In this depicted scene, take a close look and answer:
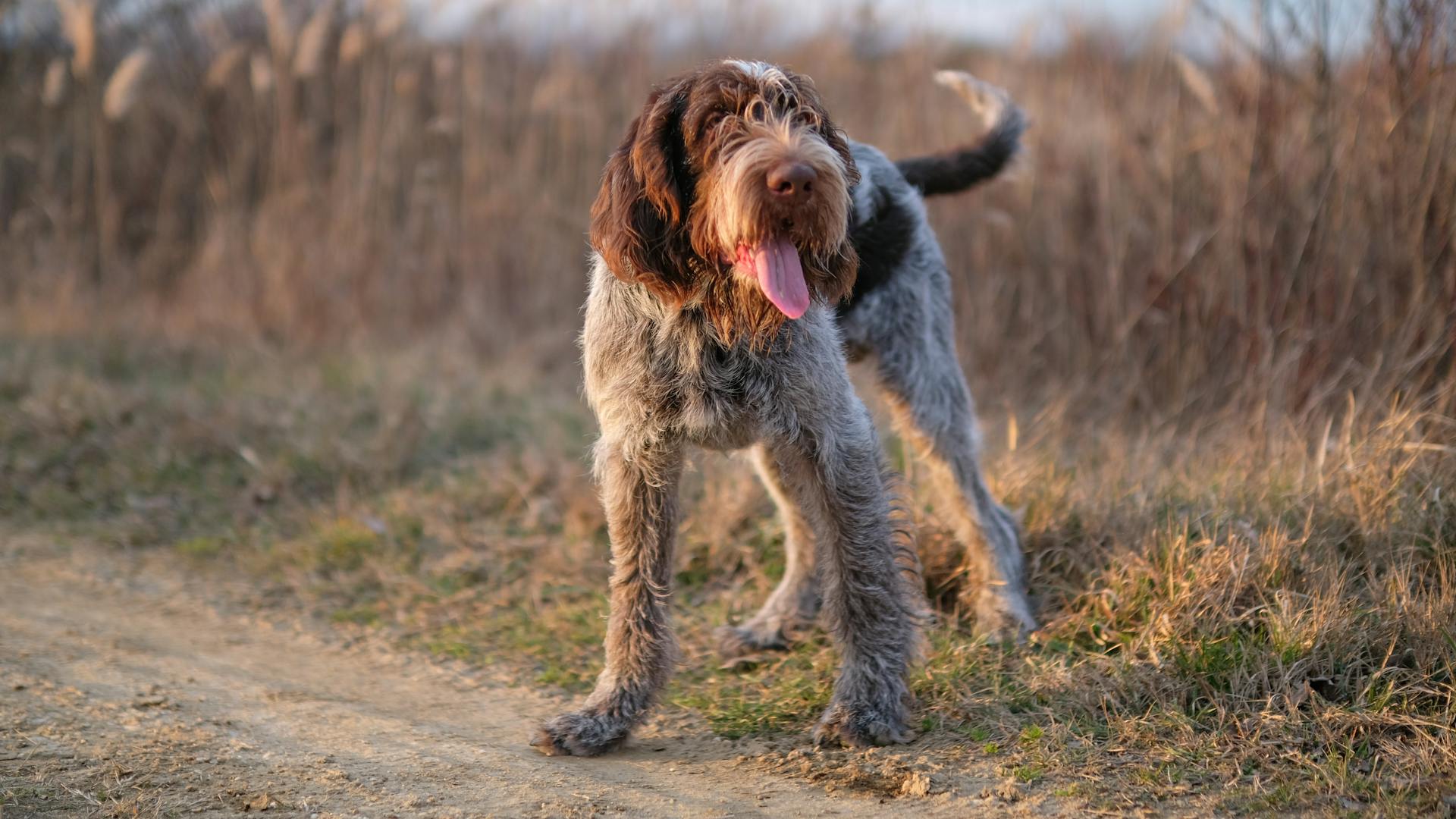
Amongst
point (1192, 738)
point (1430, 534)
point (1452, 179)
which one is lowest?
point (1192, 738)

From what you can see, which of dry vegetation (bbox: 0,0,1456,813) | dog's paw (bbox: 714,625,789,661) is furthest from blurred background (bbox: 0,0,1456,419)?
dog's paw (bbox: 714,625,789,661)

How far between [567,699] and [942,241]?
438cm

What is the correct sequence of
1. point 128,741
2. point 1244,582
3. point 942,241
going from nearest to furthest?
point 128,741 < point 1244,582 < point 942,241

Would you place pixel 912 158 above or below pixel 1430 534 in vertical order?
above

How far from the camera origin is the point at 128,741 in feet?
11.2

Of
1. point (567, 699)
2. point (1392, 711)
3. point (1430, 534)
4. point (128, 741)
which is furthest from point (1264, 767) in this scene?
point (128, 741)

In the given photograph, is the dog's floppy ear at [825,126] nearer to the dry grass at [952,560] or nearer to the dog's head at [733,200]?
the dog's head at [733,200]

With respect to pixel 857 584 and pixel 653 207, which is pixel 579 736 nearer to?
pixel 857 584

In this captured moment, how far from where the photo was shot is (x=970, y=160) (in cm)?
468

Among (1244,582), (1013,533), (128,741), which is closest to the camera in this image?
(128,741)

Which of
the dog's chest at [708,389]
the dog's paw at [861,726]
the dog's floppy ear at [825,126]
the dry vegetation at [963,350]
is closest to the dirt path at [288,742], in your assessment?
the dog's paw at [861,726]

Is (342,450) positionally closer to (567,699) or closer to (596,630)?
(596,630)

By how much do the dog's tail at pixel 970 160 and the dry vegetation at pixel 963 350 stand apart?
0.68 ft

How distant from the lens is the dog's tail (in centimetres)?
468
